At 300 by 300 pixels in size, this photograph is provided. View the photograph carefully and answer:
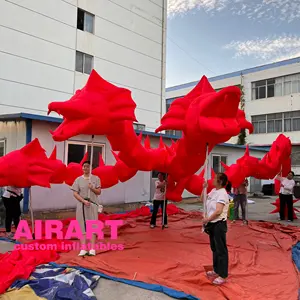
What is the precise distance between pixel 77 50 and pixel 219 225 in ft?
57.3

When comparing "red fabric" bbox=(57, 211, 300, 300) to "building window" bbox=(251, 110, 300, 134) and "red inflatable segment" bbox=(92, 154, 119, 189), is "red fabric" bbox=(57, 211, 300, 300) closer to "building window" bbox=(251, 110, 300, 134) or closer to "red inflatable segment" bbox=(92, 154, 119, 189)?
"red inflatable segment" bbox=(92, 154, 119, 189)

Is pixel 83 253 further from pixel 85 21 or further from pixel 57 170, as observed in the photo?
pixel 85 21

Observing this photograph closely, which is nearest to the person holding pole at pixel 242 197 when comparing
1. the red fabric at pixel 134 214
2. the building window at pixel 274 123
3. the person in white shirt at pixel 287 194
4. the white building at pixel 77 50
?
the person in white shirt at pixel 287 194

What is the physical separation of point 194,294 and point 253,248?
262 cm

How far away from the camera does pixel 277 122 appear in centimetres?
2448

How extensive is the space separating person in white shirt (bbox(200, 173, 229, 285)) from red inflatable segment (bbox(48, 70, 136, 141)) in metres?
1.65

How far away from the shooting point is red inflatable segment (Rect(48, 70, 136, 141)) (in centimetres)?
456

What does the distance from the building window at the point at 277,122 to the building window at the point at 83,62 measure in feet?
44.7

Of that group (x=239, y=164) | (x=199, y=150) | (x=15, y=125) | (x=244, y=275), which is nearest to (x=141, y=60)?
(x=15, y=125)

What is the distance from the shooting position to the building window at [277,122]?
23562mm

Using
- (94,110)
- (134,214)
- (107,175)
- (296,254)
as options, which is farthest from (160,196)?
(94,110)

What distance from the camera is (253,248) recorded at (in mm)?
6094

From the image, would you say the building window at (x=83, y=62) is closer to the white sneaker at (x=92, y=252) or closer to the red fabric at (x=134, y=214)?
the red fabric at (x=134, y=214)

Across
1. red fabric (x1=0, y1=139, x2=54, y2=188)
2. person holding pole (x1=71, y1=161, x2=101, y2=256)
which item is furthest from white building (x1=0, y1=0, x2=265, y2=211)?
person holding pole (x1=71, y1=161, x2=101, y2=256)
